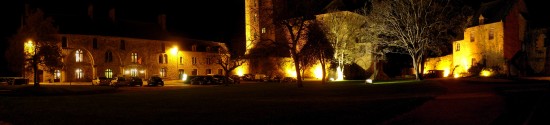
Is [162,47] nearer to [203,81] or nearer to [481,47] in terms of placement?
[203,81]

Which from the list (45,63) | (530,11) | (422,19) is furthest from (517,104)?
(530,11)

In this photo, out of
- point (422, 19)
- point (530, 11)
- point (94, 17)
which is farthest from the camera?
point (94, 17)

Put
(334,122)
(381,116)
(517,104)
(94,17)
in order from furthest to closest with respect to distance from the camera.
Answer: (94,17) < (517,104) < (381,116) < (334,122)

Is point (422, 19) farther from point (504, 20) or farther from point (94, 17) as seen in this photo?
point (94, 17)

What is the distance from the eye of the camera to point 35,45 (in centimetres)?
3108

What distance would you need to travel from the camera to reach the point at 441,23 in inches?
1650

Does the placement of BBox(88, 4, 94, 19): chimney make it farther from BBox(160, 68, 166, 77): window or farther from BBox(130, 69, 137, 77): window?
BBox(160, 68, 166, 77): window

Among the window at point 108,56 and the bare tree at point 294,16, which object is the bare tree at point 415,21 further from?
the window at point 108,56

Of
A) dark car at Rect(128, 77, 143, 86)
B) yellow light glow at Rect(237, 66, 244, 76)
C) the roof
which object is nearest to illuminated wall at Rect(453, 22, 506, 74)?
the roof

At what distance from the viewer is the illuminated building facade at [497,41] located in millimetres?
50688

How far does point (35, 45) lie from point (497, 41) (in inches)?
1836

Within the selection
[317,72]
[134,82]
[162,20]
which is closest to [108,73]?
[162,20]

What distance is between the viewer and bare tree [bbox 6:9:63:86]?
30.4 meters

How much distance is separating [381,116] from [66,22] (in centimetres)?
5436
